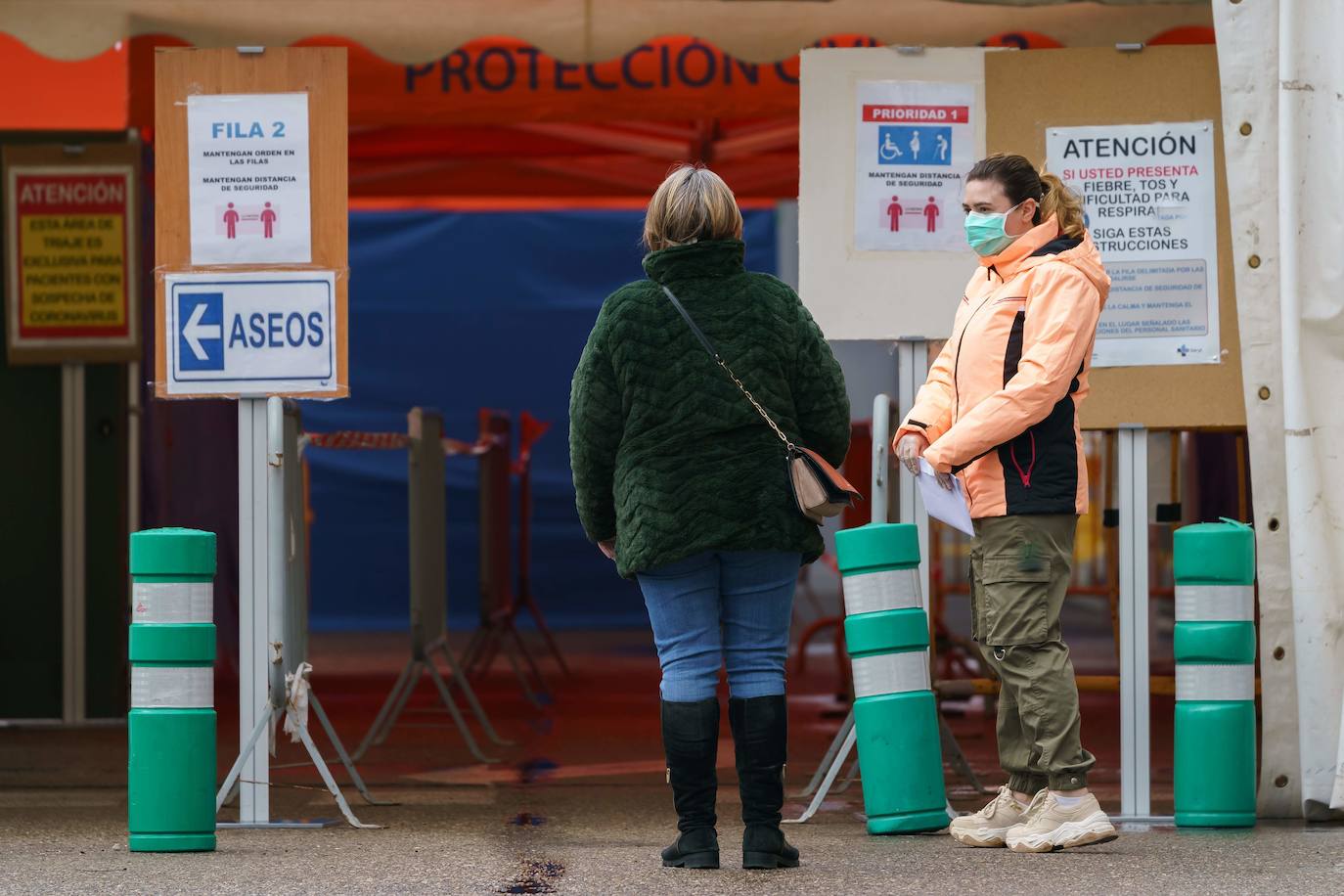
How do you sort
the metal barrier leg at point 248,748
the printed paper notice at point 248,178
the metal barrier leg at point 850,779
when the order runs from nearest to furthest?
the metal barrier leg at point 248,748
the printed paper notice at point 248,178
the metal barrier leg at point 850,779

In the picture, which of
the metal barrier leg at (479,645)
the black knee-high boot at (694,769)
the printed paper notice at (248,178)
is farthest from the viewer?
the metal barrier leg at (479,645)

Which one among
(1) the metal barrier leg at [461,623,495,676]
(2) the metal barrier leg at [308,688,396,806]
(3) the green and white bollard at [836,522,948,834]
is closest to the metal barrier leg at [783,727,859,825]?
(3) the green and white bollard at [836,522,948,834]

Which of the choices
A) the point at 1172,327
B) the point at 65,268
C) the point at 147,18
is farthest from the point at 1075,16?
the point at 65,268

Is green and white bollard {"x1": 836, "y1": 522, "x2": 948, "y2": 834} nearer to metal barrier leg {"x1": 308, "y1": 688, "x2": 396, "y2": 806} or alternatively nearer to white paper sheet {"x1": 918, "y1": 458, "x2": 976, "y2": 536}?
white paper sheet {"x1": 918, "y1": 458, "x2": 976, "y2": 536}

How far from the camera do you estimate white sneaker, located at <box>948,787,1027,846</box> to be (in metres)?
5.28

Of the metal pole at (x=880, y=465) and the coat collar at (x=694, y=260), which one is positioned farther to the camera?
the metal pole at (x=880, y=465)

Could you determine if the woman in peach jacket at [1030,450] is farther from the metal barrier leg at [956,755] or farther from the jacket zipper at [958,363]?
the metal barrier leg at [956,755]

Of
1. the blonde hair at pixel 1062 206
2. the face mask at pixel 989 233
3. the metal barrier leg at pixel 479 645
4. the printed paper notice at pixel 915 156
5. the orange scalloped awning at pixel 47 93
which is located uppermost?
the orange scalloped awning at pixel 47 93

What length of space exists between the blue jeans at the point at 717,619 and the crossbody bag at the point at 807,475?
184mm

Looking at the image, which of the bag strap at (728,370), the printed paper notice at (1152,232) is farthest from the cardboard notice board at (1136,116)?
the bag strap at (728,370)

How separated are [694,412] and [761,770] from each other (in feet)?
2.91

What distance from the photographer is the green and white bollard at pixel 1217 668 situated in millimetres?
5492

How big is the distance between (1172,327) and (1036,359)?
3.44 ft

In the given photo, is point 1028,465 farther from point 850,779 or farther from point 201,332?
point 201,332
